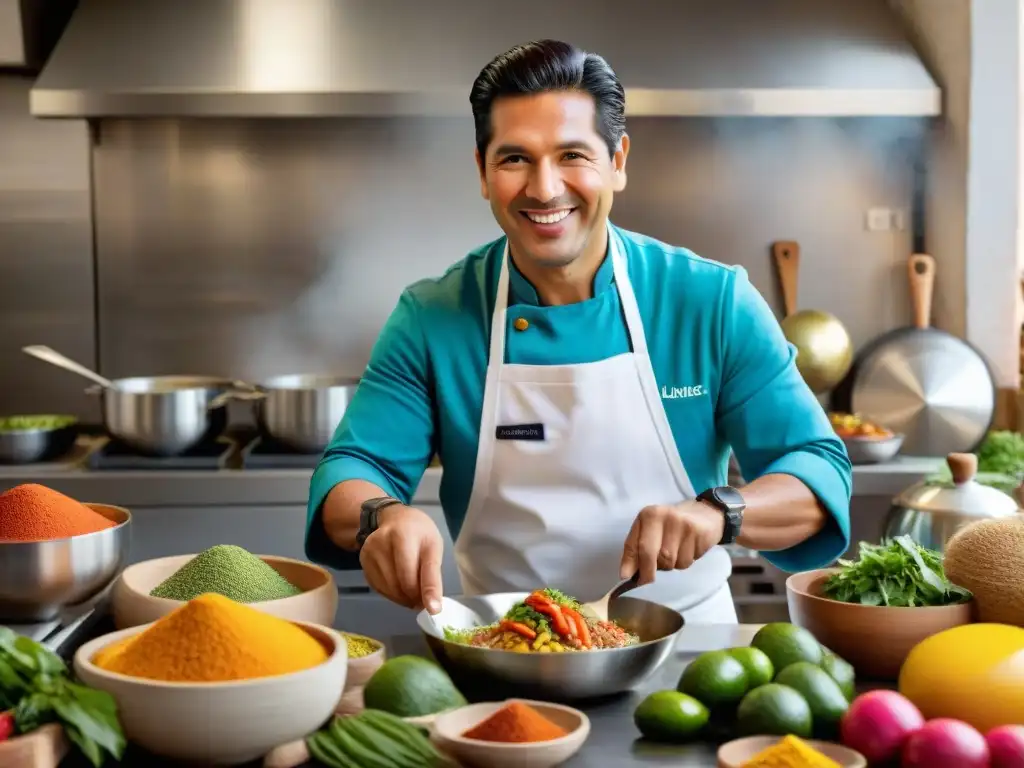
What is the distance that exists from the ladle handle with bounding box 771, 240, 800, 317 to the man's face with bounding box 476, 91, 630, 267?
185 cm

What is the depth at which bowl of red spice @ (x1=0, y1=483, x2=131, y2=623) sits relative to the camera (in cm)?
145

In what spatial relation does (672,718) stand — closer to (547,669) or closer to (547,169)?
(547,669)

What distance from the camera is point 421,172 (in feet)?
11.4

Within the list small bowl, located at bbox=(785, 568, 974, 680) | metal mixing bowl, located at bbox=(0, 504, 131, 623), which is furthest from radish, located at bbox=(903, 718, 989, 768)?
metal mixing bowl, located at bbox=(0, 504, 131, 623)

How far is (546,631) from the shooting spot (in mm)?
1300

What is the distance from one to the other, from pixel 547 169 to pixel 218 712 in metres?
0.91

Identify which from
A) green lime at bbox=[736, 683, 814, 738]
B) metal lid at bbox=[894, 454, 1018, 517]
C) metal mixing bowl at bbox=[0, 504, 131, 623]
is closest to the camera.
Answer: green lime at bbox=[736, 683, 814, 738]

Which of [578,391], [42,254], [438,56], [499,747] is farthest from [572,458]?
[42,254]

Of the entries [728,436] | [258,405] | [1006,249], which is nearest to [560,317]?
[728,436]

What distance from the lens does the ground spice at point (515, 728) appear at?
1.07 meters

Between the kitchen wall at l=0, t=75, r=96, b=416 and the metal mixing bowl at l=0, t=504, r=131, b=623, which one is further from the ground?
the kitchen wall at l=0, t=75, r=96, b=416

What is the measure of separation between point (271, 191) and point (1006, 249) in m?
1.97

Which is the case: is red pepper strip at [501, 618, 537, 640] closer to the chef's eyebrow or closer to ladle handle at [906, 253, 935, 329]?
the chef's eyebrow

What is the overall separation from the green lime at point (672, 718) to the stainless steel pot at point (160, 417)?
6.41 feet
